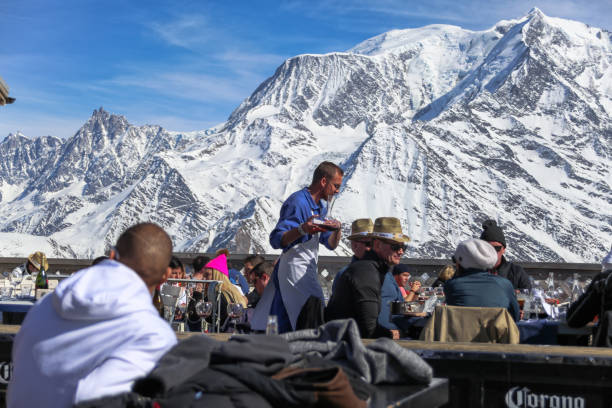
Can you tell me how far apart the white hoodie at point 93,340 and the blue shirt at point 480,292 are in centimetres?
356

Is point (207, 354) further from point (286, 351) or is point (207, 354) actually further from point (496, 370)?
point (496, 370)

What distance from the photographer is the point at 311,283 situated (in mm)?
6336

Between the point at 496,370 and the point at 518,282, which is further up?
the point at 518,282

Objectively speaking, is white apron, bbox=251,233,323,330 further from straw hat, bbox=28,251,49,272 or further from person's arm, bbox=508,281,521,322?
straw hat, bbox=28,251,49,272

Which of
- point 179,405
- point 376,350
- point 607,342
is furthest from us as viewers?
point 607,342

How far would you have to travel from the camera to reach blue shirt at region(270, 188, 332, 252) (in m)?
6.39

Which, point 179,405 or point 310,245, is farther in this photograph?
point 310,245

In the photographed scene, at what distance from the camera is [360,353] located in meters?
3.14

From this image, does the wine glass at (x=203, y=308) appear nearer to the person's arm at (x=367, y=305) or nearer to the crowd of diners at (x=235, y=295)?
the crowd of diners at (x=235, y=295)

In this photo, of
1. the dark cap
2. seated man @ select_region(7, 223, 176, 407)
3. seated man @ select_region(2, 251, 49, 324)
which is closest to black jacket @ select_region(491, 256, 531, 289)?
the dark cap

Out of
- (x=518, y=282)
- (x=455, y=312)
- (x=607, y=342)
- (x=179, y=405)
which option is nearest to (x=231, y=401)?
(x=179, y=405)

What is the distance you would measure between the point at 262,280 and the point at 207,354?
625cm

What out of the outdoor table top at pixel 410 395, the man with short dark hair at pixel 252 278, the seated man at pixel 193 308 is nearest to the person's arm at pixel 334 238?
the seated man at pixel 193 308

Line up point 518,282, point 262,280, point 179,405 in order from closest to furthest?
point 179,405
point 518,282
point 262,280
